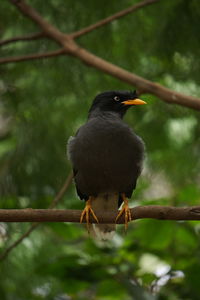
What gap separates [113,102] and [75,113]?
0.93 metres

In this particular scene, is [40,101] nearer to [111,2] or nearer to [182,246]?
[111,2]

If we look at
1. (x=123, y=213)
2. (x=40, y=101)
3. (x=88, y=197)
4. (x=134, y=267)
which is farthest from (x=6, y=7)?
(x=134, y=267)

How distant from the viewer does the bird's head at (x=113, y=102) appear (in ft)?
16.7

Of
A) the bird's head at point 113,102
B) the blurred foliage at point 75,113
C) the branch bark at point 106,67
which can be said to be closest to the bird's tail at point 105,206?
the blurred foliage at point 75,113

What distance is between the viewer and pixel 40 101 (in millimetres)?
5793

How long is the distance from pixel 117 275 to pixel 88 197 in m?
1.13

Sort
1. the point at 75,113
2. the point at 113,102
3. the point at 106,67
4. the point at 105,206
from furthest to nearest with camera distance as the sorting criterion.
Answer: the point at 75,113
the point at 113,102
the point at 105,206
the point at 106,67

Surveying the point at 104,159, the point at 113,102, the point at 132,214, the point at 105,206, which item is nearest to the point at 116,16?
the point at 113,102

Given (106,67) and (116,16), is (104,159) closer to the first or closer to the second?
(106,67)

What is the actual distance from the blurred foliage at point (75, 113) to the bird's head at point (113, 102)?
45 cm

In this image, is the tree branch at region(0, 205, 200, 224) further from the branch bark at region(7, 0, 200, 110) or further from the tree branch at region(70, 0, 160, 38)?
the tree branch at region(70, 0, 160, 38)

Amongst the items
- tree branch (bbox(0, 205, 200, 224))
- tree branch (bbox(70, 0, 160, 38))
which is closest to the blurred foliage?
tree branch (bbox(70, 0, 160, 38))

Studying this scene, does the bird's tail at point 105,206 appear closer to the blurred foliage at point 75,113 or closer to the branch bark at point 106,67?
the blurred foliage at point 75,113

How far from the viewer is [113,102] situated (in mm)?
5152
